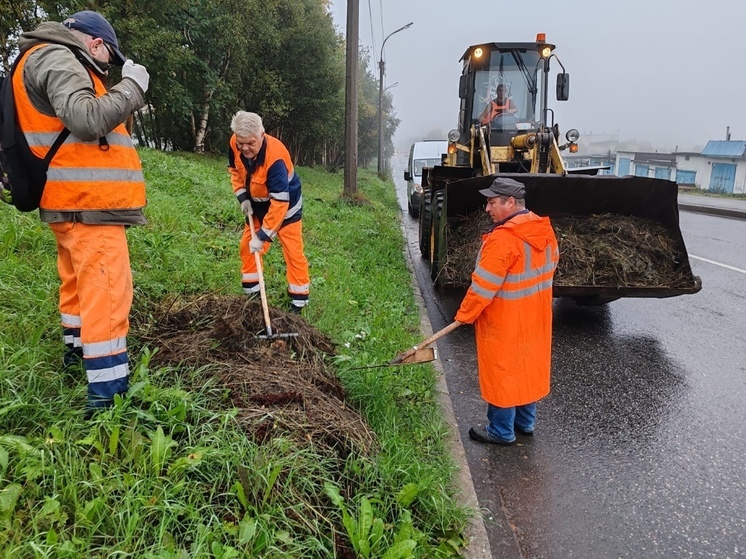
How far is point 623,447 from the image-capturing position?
3.21 metres

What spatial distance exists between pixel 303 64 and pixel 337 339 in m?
17.9

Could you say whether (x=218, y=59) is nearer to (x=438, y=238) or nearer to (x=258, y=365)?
(x=438, y=238)

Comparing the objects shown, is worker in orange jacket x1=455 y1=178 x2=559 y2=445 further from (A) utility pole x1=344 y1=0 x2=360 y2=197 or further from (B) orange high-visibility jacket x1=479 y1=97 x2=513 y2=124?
(A) utility pole x1=344 y1=0 x2=360 y2=197

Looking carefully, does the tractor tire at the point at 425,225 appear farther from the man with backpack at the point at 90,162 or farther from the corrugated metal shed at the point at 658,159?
the corrugated metal shed at the point at 658,159

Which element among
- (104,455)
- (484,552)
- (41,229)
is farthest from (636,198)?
(41,229)


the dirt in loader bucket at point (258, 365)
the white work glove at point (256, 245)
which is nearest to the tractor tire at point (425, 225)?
the white work glove at point (256, 245)

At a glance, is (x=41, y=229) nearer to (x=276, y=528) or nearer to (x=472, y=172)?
(x=276, y=528)

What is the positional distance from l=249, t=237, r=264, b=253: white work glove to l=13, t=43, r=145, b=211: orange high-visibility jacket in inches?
58.4

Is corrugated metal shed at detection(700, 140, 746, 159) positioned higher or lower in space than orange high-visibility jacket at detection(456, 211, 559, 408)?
higher

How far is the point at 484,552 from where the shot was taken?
231 centimetres

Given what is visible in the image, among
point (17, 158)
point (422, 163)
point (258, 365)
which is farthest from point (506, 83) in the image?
point (422, 163)

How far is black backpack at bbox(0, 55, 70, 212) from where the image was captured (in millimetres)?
2191

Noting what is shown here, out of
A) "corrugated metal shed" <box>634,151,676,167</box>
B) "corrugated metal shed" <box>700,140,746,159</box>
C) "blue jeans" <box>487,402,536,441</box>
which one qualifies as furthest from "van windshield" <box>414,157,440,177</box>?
"corrugated metal shed" <box>634,151,676,167</box>

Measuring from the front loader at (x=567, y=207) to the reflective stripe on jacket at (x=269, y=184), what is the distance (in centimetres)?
193
